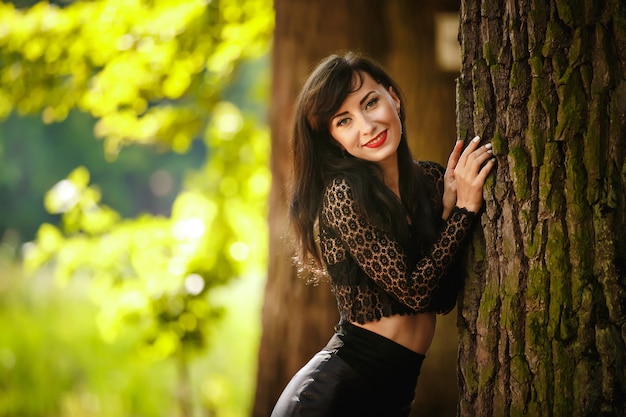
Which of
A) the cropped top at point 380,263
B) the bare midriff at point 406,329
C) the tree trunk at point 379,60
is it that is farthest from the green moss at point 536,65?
the tree trunk at point 379,60

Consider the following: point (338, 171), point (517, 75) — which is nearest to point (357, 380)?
point (338, 171)

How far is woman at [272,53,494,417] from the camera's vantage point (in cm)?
233

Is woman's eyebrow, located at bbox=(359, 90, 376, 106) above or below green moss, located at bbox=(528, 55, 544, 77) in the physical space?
below

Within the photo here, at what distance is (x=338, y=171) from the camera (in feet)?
8.30

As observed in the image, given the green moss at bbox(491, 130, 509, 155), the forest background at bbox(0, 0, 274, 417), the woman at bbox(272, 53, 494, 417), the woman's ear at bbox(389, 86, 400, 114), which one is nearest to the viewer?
the green moss at bbox(491, 130, 509, 155)

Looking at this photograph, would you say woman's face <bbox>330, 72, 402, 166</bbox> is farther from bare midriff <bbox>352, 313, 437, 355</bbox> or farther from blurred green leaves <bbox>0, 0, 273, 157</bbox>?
blurred green leaves <bbox>0, 0, 273, 157</bbox>

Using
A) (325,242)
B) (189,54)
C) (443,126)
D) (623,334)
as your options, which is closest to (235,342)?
(189,54)

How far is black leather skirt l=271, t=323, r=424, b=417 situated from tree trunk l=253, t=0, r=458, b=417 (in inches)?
88.6

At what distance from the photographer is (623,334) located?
81.7 inches

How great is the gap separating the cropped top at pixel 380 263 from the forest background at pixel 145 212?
330cm

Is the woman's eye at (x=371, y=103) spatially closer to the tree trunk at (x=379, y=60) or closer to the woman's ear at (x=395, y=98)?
the woman's ear at (x=395, y=98)

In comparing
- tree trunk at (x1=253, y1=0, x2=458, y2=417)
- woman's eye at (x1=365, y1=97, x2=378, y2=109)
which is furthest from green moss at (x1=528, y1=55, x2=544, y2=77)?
tree trunk at (x1=253, y1=0, x2=458, y2=417)

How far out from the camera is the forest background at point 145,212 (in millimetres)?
5559

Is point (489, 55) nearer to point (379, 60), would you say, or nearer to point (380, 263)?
point (380, 263)
